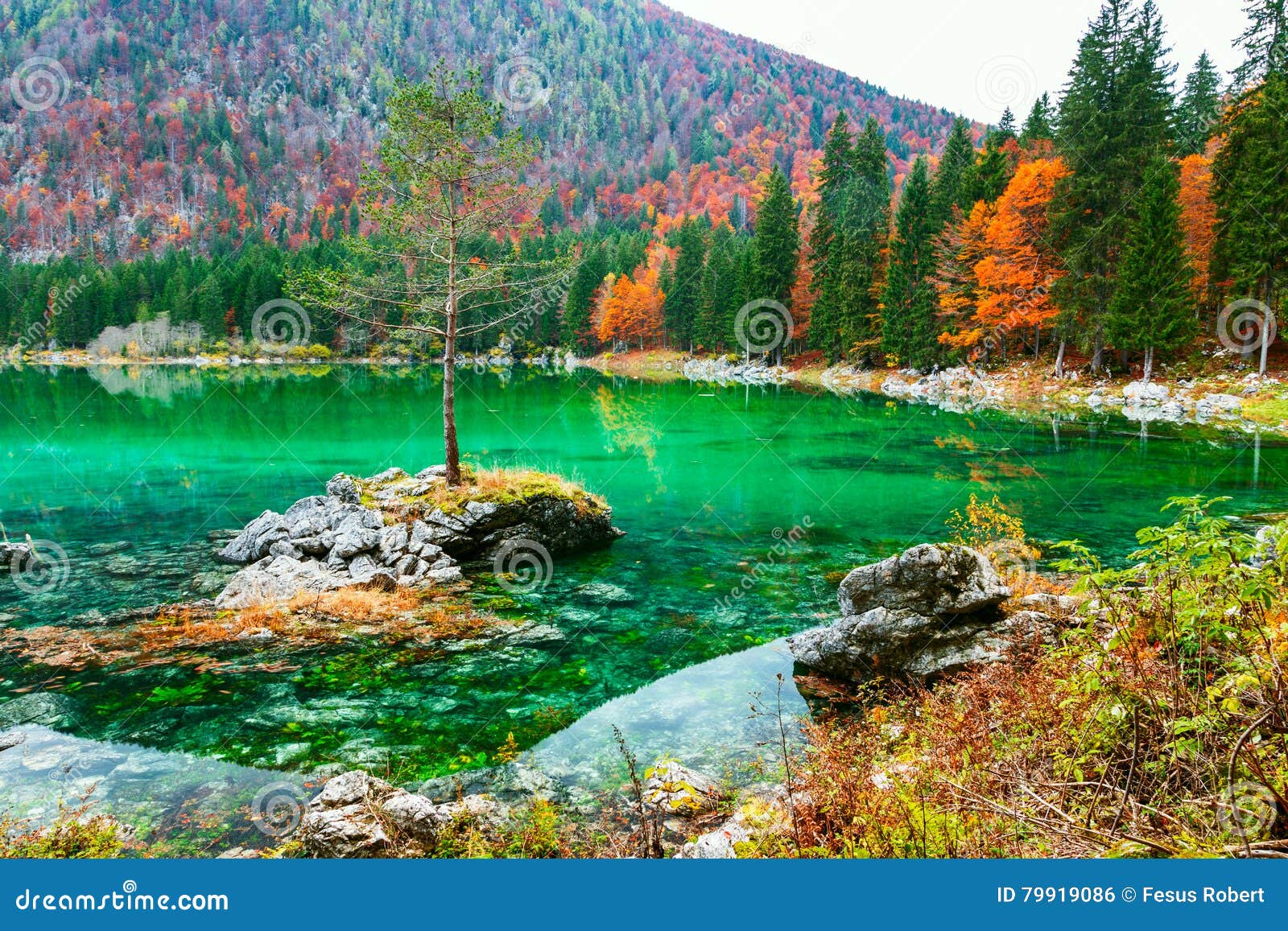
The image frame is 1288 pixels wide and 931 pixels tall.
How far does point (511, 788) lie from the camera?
6.91m

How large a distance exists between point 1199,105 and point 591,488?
232ft

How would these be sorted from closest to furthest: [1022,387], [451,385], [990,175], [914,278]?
1. [451,385]
2. [1022,387]
3. [990,175]
4. [914,278]

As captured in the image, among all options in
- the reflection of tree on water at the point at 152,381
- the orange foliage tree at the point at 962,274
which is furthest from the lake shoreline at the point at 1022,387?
the reflection of tree on water at the point at 152,381

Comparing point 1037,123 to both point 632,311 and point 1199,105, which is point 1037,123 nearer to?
point 1199,105

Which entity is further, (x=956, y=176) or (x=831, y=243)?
(x=831, y=243)

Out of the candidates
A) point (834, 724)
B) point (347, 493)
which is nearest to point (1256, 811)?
point (834, 724)

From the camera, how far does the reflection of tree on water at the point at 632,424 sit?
96.3 ft

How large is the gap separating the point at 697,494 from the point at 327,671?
13.6 m

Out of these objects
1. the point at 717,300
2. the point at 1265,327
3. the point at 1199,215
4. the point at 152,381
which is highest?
the point at 1199,215

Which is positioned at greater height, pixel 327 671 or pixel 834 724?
pixel 834 724

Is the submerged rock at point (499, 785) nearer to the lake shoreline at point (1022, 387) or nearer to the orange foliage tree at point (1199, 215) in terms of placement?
the lake shoreline at point (1022, 387)

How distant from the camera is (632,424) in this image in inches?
1479

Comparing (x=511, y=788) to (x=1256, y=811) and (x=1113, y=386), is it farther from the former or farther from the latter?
(x=1113, y=386)

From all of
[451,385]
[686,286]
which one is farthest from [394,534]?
[686,286]
